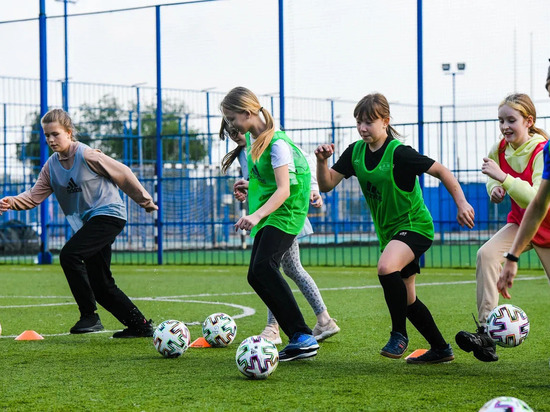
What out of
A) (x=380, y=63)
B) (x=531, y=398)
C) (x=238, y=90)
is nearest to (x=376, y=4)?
(x=380, y=63)

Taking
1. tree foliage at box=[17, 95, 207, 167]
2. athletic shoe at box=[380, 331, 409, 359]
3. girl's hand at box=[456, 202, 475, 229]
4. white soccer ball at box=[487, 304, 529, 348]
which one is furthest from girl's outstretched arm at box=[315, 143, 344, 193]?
tree foliage at box=[17, 95, 207, 167]

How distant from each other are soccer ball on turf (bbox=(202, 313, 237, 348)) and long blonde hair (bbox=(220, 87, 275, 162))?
1.32 m

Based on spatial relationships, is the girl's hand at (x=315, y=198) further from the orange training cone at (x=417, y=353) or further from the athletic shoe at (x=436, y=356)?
the athletic shoe at (x=436, y=356)

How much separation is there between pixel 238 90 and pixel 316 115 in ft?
51.8

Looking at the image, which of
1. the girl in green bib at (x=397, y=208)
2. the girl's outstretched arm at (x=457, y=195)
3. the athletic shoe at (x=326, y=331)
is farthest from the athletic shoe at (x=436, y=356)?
the athletic shoe at (x=326, y=331)

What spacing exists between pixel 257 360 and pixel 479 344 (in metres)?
1.36

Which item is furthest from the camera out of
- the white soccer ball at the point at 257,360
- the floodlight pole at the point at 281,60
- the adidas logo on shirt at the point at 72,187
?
the floodlight pole at the point at 281,60

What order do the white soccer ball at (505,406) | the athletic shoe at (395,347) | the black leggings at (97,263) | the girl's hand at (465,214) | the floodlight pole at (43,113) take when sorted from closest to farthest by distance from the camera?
the white soccer ball at (505,406)
the girl's hand at (465,214)
the athletic shoe at (395,347)
the black leggings at (97,263)
the floodlight pole at (43,113)

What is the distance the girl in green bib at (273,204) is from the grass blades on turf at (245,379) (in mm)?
286

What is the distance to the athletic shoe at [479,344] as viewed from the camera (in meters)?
5.26

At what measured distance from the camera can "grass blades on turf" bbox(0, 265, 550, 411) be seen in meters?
4.23

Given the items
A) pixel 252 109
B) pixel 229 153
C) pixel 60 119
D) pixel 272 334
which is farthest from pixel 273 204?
pixel 60 119

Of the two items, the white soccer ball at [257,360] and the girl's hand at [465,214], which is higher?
the girl's hand at [465,214]

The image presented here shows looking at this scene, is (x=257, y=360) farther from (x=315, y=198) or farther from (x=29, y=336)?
(x=29, y=336)
